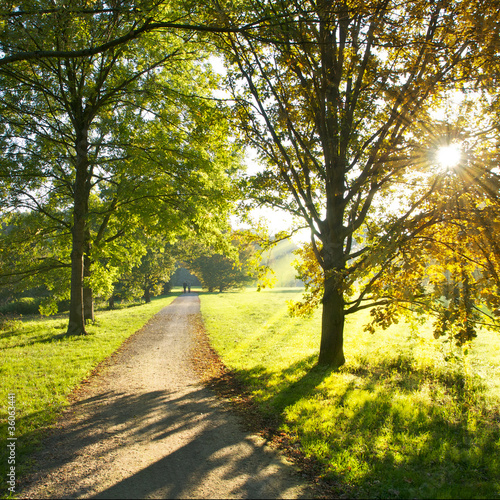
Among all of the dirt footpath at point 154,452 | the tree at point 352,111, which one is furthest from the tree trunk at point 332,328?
the dirt footpath at point 154,452

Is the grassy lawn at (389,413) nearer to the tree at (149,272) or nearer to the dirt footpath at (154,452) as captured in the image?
the dirt footpath at (154,452)

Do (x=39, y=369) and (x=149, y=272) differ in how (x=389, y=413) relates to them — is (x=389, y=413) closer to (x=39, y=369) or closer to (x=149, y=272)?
(x=39, y=369)

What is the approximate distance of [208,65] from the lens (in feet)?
45.3

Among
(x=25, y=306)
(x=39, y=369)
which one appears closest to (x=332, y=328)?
(x=39, y=369)

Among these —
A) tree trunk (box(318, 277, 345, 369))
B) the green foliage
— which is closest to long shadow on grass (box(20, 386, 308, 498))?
tree trunk (box(318, 277, 345, 369))

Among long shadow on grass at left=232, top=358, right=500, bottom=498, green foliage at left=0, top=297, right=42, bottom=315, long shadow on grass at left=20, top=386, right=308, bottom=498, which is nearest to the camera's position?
long shadow on grass at left=20, top=386, right=308, bottom=498

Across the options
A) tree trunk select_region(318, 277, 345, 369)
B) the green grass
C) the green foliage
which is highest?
tree trunk select_region(318, 277, 345, 369)

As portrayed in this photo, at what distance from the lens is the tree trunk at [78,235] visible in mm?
12898

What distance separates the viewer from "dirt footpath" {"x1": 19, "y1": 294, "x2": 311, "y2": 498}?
153 inches

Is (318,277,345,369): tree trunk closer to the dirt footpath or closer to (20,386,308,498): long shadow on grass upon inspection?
the dirt footpath

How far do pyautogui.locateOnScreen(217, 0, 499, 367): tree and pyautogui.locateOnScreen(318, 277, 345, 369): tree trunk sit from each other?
0.09ft

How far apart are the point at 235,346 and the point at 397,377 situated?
5617 mm

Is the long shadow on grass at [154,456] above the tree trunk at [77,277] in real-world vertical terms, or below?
below

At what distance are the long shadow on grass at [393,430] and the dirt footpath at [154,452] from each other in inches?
34.3
